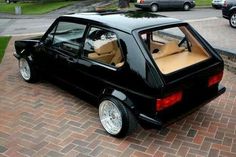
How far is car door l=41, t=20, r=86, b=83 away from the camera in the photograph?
193 inches

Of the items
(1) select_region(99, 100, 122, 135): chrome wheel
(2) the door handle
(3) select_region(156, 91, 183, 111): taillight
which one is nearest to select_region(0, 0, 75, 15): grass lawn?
(2) the door handle

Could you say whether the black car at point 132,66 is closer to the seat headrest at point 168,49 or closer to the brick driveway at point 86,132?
the seat headrest at point 168,49

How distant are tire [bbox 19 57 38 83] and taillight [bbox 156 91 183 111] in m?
3.25

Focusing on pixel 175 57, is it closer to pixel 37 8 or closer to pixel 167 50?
pixel 167 50

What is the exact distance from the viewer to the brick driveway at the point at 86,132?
13.5ft

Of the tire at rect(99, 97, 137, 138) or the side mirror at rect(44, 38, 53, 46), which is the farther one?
the side mirror at rect(44, 38, 53, 46)

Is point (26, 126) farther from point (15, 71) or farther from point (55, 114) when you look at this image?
point (15, 71)

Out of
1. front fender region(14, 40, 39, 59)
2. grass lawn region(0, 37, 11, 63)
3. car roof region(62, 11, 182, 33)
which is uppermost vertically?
car roof region(62, 11, 182, 33)

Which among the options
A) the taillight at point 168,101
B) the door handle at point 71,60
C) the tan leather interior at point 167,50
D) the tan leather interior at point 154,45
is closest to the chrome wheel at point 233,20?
the tan leather interior at point 154,45

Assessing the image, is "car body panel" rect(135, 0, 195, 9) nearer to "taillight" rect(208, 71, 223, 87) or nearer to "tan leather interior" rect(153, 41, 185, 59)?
"tan leather interior" rect(153, 41, 185, 59)

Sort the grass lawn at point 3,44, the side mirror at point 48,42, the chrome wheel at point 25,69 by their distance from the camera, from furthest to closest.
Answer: the grass lawn at point 3,44, the chrome wheel at point 25,69, the side mirror at point 48,42

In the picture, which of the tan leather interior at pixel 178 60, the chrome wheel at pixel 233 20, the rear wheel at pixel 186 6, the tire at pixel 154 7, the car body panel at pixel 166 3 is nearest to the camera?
the tan leather interior at pixel 178 60

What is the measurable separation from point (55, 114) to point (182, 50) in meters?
2.25

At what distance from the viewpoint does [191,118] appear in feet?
16.2
